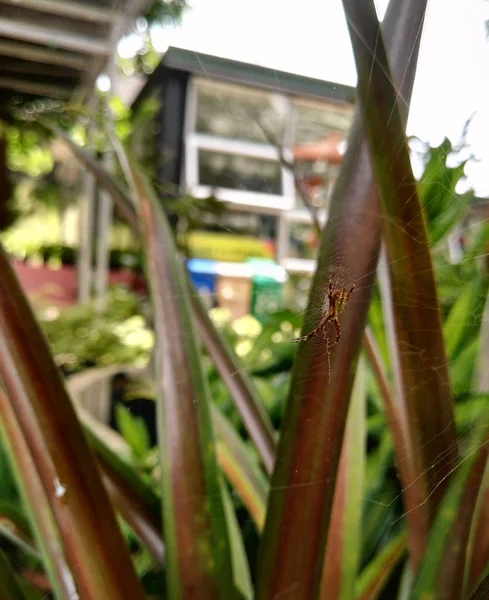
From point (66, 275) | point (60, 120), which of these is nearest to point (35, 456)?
point (60, 120)

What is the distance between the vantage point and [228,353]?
31 centimetres

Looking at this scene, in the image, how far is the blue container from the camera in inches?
13.5

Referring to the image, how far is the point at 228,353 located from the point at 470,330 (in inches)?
5.0

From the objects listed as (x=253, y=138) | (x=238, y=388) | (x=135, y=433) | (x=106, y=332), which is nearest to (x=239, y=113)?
(x=253, y=138)

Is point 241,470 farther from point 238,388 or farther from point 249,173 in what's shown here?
point 249,173

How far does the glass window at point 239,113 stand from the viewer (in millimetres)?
275

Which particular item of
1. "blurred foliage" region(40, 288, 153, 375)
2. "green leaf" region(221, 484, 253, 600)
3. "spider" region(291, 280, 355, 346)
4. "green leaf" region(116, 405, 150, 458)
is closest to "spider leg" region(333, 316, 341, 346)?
"spider" region(291, 280, 355, 346)

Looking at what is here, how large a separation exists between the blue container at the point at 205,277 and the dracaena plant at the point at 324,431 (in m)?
0.08

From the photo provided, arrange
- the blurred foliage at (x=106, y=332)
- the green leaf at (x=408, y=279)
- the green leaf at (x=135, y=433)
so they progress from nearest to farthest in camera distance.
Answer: the green leaf at (x=408, y=279) → the green leaf at (x=135, y=433) → the blurred foliage at (x=106, y=332)

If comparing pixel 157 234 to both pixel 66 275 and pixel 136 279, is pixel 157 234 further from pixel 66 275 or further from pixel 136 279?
pixel 66 275

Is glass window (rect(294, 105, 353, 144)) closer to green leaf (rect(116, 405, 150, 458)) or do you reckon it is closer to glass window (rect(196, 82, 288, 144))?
glass window (rect(196, 82, 288, 144))

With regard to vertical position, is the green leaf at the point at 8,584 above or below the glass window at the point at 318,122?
below

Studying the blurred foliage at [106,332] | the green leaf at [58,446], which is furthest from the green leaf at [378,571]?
the blurred foliage at [106,332]

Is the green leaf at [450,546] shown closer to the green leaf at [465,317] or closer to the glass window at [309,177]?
the green leaf at [465,317]
